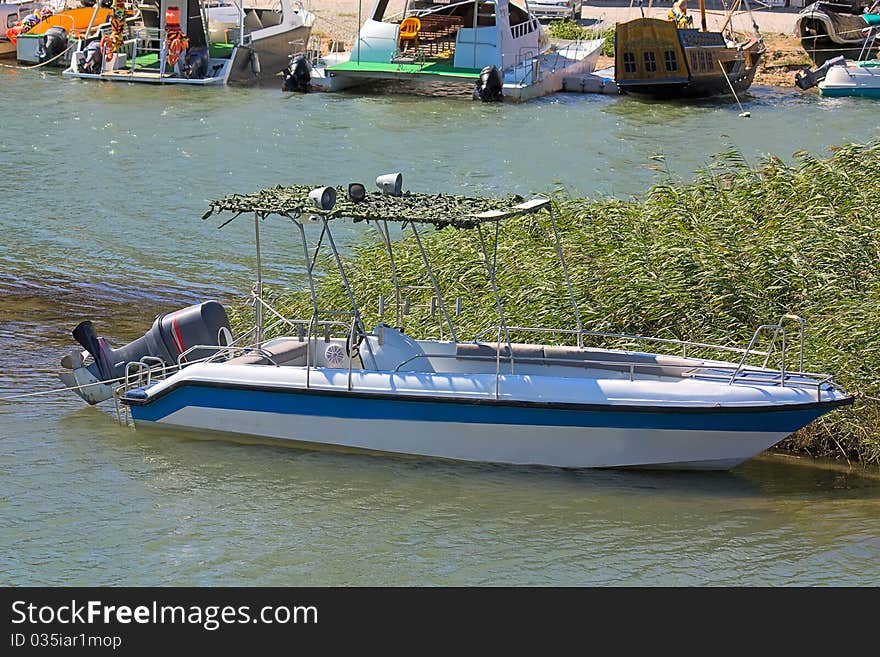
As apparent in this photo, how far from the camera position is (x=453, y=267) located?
13547 millimetres

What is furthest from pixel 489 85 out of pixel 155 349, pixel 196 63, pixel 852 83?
pixel 155 349

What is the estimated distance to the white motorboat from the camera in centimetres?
1009

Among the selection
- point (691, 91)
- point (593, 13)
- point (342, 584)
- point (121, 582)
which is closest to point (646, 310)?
point (342, 584)

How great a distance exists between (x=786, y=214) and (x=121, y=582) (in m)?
7.40

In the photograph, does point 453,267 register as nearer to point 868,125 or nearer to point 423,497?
point 423,497

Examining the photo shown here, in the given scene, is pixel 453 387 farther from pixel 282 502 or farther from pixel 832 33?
pixel 832 33

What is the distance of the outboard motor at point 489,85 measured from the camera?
109 feet

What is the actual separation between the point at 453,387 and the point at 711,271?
286cm

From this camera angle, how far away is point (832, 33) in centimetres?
3872

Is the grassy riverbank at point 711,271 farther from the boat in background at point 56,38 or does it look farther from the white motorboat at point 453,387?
the boat in background at point 56,38

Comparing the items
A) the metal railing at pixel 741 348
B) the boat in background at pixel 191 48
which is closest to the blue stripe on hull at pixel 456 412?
the metal railing at pixel 741 348

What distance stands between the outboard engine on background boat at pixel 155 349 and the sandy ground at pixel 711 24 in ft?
90.4

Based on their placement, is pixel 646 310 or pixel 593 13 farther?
pixel 593 13

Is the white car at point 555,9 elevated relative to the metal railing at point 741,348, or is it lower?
elevated
